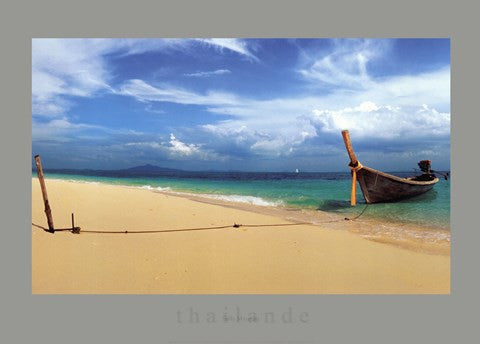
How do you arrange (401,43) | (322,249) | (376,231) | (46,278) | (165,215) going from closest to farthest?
1. (46,278)
2. (322,249)
3. (401,43)
4. (376,231)
5. (165,215)

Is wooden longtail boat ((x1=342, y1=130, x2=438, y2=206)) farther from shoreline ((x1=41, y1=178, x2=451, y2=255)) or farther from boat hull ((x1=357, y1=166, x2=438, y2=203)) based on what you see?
shoreline ((x1=41, y1=178, x2=451, y2=255))

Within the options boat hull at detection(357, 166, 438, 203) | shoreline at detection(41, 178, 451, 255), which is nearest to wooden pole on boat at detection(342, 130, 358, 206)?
shoreline at detection(41, 178, 451, 255)

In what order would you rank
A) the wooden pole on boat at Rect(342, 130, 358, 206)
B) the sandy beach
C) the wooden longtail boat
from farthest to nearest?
the wooden longtail boat → the wooden pole on boat at Rect(342, 130, 358, 206) → the sandy beach

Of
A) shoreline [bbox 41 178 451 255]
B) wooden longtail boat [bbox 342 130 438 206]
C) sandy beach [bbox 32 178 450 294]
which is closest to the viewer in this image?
sandy beach [bbox 32 178 450 294]

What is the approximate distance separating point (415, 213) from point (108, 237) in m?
8.12

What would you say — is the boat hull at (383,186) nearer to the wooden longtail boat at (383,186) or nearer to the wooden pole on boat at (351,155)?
the wooden longtail boat at (383,186)

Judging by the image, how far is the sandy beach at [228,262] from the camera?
4746mm

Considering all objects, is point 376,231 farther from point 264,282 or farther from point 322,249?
point 264,282

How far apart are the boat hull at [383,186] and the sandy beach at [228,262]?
408 cm

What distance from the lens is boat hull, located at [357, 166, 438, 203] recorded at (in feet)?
34.7

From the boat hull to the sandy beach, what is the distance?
A: 4.08m

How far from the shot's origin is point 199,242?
6.10 meters
